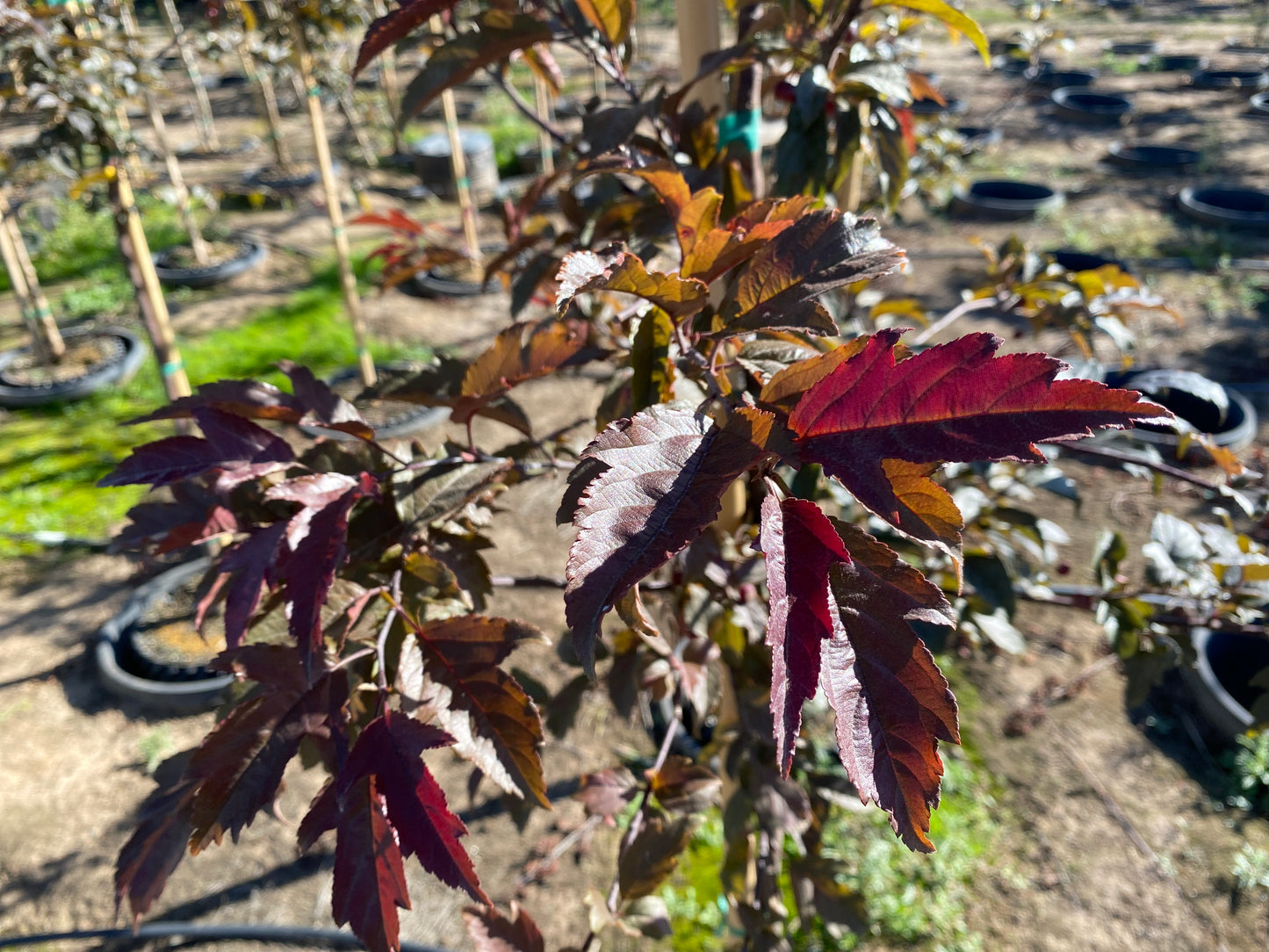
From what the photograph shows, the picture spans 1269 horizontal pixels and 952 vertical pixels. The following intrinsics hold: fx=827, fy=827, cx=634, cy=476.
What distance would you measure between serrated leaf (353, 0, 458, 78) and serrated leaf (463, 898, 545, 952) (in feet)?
3.15

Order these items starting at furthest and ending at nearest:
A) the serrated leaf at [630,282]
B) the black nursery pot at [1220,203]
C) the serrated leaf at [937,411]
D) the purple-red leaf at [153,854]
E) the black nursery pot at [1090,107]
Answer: the black nursery pot at [1090,107], the black nursery pot at [1220,203], the purple-red leaf at [153,854], the serrated leaf at [630,282], the serrated leaf at [937,411]

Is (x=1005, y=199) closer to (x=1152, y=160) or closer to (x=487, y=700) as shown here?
(x=1152, y=160)

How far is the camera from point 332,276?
5828mm

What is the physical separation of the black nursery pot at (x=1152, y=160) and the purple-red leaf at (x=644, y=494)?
29.8ft

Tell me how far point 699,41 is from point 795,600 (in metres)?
0.83

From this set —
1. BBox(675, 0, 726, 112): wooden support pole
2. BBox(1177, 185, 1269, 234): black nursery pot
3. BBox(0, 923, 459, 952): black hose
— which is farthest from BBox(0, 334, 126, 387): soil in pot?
BBox(1177, 185, 1269, 234): black nursery pot

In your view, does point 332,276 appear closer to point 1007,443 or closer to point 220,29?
point 220,29

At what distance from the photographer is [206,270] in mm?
5453

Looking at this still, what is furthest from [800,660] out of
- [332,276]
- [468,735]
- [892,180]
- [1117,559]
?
[332,276]

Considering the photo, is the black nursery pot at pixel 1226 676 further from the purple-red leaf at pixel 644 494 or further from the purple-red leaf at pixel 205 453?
the purple-red leaf at pixel 205 453

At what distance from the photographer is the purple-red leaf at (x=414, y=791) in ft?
2.17

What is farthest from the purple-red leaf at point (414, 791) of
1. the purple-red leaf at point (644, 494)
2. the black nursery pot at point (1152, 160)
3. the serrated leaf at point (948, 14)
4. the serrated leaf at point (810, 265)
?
the black nursery pot at point (1152, 160)

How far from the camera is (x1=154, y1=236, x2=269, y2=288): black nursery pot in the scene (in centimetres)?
543

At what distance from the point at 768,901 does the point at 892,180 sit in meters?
1.09
